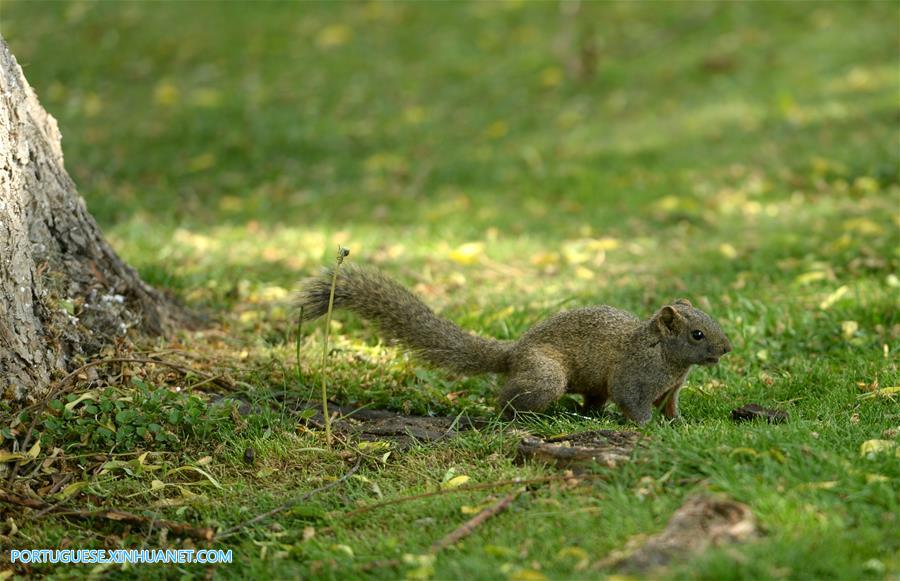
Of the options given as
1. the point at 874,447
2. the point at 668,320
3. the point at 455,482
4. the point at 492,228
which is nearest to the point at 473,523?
the point at 455,482

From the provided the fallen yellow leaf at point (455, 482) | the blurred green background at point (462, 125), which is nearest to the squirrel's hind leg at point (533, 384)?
the fallen yellow leaf at point (455, 482)

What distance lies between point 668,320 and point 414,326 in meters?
1.27

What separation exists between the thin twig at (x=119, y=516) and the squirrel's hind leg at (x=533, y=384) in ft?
5.40

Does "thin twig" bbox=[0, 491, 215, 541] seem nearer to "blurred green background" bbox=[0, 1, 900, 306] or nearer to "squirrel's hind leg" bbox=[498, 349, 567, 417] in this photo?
"squirrel's hind leg" bbox=[498, 349, 567, 417]

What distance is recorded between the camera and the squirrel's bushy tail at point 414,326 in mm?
5148

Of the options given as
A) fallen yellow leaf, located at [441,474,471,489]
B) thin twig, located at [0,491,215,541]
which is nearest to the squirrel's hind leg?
fallen yellow leaf, located at [441,474,471,489]

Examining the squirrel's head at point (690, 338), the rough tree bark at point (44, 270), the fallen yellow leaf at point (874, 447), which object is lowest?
the fallen yellow leaf at point (874, 447)

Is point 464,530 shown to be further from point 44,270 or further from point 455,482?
point 44,270

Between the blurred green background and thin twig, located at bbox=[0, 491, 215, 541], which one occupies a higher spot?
the blurred green background

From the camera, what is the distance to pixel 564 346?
16.6 feet

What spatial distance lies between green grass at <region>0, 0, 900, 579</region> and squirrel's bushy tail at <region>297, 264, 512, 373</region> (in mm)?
218

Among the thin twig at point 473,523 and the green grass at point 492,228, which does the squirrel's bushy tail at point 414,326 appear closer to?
the green grass at point 492,228

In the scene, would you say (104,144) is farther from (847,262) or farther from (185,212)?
(847,262)

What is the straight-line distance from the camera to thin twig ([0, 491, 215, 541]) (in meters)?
3.79
